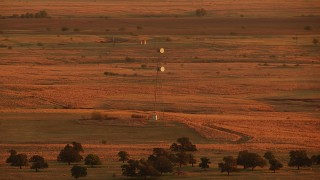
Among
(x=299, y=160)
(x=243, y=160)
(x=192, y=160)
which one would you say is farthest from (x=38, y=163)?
(x=299, y=160)

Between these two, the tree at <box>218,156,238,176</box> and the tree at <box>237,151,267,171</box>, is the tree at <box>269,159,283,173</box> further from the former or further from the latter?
the tree at <box>218,156,238,176</box>

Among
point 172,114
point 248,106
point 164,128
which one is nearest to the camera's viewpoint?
point 164,128

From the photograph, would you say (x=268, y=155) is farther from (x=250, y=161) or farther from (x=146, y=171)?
(x=146, y=171)

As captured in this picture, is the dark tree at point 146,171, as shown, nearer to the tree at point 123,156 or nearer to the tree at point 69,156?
the tree at point 123,156

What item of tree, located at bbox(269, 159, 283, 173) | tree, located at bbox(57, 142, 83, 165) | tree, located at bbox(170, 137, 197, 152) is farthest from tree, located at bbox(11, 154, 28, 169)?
tree, located at bbox(269, 159, 283, 173)

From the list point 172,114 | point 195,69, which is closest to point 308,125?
point 172,114

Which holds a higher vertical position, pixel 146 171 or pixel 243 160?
pixel 243 160

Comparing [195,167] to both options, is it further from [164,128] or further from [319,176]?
[164,128]
